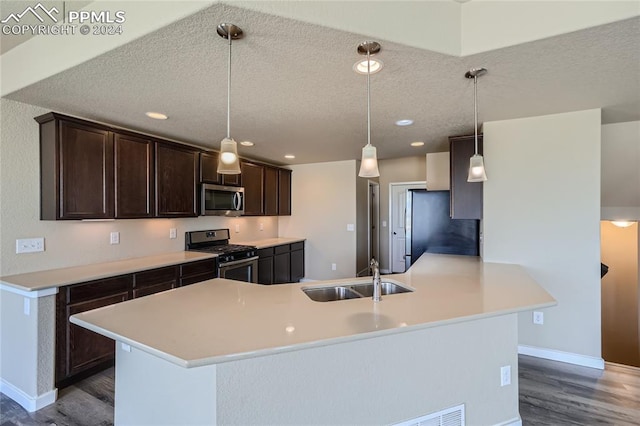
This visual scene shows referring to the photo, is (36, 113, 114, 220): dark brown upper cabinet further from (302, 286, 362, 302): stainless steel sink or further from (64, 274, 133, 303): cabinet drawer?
(302, 286, 362, 302): stainless steel sink

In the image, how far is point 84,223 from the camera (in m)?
2.89

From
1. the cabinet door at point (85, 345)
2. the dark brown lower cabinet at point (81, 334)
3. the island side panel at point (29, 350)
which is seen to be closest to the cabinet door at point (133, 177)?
the dark brown lower cabinet at point (81, 334)

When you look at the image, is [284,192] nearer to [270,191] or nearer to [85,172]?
[270,191]

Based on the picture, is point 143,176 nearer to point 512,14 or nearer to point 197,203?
point 197,203

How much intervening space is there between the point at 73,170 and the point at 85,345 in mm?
1483

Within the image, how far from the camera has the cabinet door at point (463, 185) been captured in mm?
3100

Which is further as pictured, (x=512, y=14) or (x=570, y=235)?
(x=570, y=235)

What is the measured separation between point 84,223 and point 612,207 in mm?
5818

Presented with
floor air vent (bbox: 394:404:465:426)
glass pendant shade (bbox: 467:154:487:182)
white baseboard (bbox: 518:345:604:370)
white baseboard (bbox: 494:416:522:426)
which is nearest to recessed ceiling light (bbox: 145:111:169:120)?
glass pendant shade (bbox: 467:154:487:182)

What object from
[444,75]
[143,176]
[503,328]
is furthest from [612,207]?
[143,176]

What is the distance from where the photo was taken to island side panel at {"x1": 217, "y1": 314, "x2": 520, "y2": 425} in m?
1.32

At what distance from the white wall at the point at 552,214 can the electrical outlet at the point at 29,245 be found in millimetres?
4160

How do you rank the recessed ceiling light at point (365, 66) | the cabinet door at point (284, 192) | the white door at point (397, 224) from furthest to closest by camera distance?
1. the white door at point (397, 224)
2. the cabinet door at point (284, 192)
3. the recessed ceiling light at point (365, 66)

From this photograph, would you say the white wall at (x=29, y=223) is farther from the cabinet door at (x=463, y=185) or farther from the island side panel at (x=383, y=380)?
the cabinet door at (x=463, y=185)
